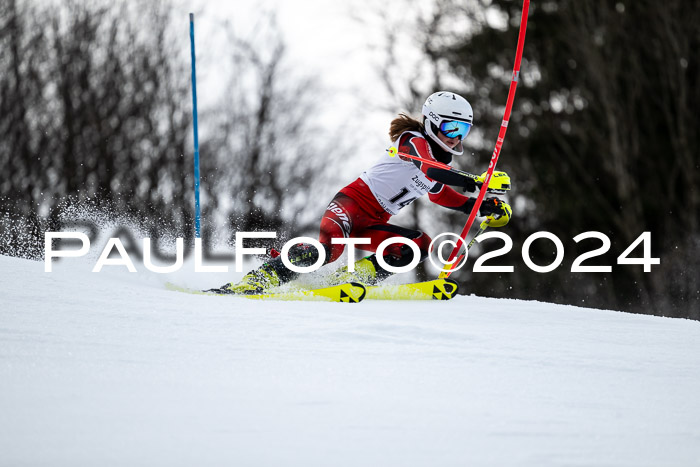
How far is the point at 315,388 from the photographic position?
2938 millimetres

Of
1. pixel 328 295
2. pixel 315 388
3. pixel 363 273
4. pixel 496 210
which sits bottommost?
pixel 315 388

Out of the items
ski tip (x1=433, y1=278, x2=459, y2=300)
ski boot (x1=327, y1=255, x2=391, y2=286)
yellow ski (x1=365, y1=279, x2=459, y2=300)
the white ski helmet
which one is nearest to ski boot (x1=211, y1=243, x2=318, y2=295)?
ski boot (x1=327, y1=255, x2=391, y2=286)

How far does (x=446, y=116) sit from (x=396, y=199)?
65cm

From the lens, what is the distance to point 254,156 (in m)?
19.0

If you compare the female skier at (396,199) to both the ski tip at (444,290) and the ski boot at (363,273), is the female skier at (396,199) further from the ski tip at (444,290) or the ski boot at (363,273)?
the ski tip at (444,290)

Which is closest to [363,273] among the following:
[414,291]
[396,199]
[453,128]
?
[414,291]

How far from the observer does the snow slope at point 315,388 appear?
2451 mm

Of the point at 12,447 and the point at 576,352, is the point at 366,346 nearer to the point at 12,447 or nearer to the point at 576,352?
the point at 576,352

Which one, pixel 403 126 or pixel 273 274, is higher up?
pixel 403 126

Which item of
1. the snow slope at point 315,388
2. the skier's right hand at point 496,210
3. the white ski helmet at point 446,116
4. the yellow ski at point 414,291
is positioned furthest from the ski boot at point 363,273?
the snow slope at point 315,388

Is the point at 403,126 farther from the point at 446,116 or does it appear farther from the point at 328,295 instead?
the point at 328,295

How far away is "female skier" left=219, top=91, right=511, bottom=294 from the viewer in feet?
17.9

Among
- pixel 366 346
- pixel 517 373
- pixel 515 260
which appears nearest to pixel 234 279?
pixel 366 346

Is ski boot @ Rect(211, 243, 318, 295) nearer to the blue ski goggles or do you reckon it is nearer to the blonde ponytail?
the blonde ponytail
